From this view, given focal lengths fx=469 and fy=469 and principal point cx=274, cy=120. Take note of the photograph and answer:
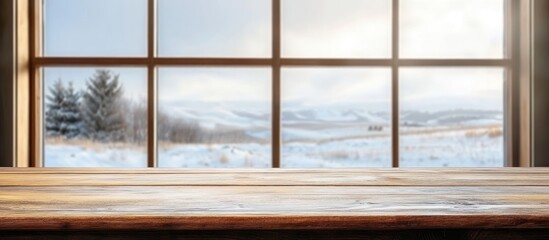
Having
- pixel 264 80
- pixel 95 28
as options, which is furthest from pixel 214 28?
pixel 95 28

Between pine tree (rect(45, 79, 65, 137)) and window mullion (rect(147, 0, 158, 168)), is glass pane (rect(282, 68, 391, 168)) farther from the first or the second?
pine tree (rect(45, 79, 65, 137))

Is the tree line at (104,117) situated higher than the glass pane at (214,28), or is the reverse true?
the glass pane at (214,28)

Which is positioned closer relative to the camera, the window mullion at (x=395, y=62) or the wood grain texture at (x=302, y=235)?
the wood grain texture at (x=302, y=235)

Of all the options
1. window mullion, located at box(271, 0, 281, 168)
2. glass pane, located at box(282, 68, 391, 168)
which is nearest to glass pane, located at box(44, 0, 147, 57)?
window mullion, located at box(271, 0, 281, 168)

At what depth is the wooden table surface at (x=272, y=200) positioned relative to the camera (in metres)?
0.67

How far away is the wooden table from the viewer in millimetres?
666

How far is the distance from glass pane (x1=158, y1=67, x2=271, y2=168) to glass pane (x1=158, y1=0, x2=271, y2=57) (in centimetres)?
8

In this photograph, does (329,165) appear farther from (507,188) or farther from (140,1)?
(507,188)

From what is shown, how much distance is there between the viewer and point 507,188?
35.5 inches

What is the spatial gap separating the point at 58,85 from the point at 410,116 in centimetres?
156

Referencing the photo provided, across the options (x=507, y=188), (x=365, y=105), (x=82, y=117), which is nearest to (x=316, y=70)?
(x=365, y=105)

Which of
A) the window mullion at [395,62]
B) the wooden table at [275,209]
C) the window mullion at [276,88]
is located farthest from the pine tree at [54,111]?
the window mullion at [395,62]

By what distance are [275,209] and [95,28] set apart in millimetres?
1647

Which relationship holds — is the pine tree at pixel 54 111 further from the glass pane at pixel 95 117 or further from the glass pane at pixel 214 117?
the glass pane at pixel 214 117
